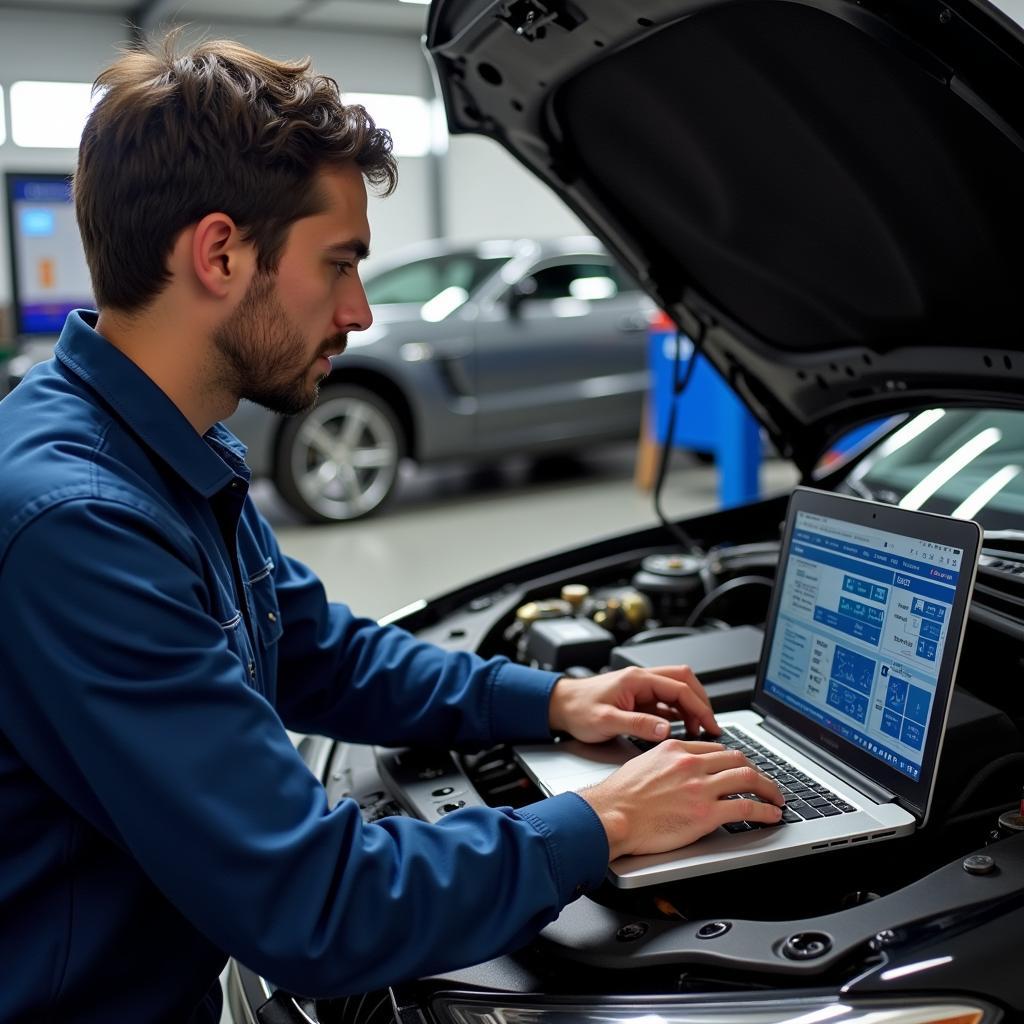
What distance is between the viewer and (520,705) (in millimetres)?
1458

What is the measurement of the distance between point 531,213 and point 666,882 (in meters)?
11.6

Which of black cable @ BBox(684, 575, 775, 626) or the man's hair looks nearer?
the man's hair

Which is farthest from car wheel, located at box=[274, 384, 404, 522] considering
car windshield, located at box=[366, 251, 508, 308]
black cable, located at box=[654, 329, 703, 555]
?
black cable, located at box=[654, 329, 703, 555]

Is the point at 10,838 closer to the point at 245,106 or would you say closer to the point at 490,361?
the point at 245,106

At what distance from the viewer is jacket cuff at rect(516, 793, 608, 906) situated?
3.36 ft

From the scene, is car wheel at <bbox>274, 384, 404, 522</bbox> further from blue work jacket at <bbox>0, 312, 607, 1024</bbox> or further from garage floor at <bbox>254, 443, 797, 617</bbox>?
blue work jacket at <bbox>0, 312, 607, 1024</bbox>

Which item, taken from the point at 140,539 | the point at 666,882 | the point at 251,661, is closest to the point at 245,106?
the point at 140,539

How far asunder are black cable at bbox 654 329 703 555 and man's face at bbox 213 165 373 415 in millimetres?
833

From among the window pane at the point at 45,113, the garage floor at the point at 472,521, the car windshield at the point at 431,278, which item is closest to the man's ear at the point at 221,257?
the garage floor at the point at 472,521

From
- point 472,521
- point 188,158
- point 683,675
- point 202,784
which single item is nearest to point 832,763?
point 683,675

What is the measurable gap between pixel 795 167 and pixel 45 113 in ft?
33.5

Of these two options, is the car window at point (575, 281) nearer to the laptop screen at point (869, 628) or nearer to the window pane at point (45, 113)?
the laptop screen at point (869, 628)

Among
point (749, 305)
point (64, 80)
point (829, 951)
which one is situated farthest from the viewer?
point (64, 80)

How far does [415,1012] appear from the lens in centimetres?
104
